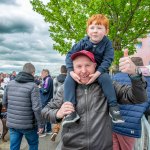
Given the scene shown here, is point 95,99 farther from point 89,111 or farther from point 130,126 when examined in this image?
point 130,126

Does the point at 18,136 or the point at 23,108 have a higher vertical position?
the point at 23,108

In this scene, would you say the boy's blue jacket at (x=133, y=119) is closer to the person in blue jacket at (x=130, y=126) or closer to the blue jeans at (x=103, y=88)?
the person in blue jacket at (x=130, y=126)

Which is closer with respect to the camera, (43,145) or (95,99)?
(95,99)

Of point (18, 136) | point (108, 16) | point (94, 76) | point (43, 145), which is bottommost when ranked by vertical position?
point (43, 145)

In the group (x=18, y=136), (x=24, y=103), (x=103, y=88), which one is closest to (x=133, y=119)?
(x=103, y=88)

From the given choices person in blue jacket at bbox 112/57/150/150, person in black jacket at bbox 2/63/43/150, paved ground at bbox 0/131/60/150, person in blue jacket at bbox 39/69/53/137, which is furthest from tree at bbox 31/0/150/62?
person in blue jacket at bbox 112/57/150/150

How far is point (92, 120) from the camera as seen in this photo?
284 cm

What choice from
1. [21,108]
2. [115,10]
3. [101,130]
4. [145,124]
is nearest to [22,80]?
[21,108]

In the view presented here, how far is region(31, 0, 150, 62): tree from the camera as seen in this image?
1382cm

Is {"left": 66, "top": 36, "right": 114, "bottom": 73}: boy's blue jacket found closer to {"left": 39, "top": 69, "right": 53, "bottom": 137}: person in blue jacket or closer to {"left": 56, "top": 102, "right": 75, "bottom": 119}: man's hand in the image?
{"left": 56, "top": 102, "right": 75, "bottom": 119}: man's hand

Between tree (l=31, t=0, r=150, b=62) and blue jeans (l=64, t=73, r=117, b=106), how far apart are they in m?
10.1

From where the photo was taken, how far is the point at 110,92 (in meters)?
2.98

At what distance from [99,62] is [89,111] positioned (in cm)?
61

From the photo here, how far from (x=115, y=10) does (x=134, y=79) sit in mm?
11645
